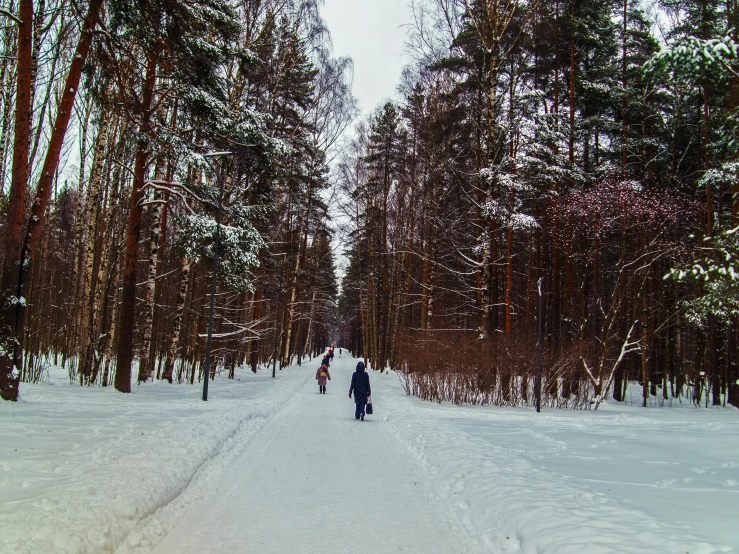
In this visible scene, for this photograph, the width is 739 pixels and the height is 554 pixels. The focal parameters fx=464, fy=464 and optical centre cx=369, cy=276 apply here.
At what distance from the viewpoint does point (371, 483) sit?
6.36 meters

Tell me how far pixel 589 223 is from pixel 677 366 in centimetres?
951

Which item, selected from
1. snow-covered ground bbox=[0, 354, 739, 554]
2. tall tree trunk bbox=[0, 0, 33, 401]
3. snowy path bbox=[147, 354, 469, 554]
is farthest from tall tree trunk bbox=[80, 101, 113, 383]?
snowy path bbox=[147, 354, 469, 554]

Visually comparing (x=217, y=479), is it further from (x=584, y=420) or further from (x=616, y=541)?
(x=584, y=420)

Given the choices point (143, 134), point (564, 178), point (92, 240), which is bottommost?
point (92, 240)

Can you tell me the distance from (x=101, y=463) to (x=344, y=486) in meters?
3.19

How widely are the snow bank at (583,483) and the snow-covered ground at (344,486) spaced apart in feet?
0.09

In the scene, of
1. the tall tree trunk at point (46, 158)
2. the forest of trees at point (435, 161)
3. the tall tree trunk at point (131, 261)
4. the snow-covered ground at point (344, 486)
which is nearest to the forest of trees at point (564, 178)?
the forest of trees at point (435, 161)

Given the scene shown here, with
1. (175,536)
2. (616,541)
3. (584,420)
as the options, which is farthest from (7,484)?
(584,420)

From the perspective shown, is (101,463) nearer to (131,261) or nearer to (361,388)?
(361,388)

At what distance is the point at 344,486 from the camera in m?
6.12

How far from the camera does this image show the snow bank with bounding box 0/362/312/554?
3.93m

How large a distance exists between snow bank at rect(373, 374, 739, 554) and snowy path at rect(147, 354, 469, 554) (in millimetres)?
475

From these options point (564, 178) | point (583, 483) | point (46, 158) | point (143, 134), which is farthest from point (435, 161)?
point (583, 483)

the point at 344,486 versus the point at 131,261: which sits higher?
the point at 131,261
